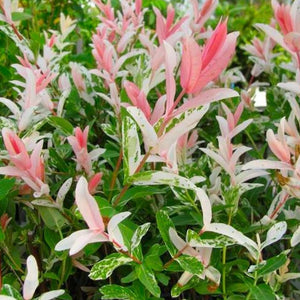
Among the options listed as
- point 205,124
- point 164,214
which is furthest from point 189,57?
point 205,124

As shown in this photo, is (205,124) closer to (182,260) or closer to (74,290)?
(74,290)

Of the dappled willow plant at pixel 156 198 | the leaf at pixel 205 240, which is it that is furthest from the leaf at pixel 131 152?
the leaf at pixel 205 240

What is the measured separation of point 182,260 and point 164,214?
0.07 m

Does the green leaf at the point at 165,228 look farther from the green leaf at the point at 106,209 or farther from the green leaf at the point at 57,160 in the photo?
the green leaf at the point at 57,160

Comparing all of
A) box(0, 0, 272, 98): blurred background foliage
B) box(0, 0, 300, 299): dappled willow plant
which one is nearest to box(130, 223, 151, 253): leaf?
box(0, 0, 300, 299): dappled willow plant

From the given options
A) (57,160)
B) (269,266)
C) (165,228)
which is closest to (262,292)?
(269,266)

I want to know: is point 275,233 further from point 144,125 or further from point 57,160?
point 57,160

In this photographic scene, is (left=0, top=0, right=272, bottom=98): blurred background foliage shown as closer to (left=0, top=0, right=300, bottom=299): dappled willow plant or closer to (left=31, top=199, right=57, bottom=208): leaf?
(left=0, top=0, right=300, bottom=299): dappled willow plant

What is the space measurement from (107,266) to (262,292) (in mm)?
216

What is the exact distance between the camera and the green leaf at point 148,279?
55 cm

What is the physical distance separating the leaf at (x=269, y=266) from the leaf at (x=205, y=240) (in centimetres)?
5

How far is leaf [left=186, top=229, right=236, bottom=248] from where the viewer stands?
0.58 meters

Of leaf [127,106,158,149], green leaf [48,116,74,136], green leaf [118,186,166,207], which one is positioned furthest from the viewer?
green leaf [48,116,74,136]

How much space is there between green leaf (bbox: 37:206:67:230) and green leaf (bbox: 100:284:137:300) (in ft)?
0.48
